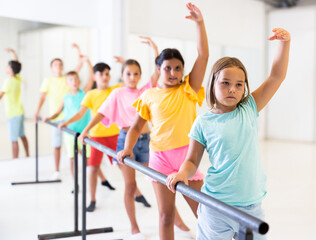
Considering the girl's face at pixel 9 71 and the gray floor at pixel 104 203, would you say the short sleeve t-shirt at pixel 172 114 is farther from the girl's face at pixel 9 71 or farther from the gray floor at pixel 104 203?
the girl's face at pixel 9 71

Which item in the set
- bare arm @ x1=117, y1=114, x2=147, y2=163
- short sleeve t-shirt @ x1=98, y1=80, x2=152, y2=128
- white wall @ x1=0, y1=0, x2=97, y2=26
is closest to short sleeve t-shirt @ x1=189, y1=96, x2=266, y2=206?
bare arm @ x1=117, y1=114, x2=147, y2=163

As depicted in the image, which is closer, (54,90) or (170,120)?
(170,120)

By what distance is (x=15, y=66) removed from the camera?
508 centimetres

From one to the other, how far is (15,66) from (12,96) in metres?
0.36

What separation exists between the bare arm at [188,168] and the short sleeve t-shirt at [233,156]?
0.11 feet

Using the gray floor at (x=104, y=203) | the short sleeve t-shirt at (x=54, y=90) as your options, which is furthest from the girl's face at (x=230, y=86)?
the short sleeve t-shirt at (x=54, y=90)

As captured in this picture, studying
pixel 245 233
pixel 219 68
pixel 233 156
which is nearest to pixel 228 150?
pixel 233 156

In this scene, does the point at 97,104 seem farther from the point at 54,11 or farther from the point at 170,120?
the point at 54,11

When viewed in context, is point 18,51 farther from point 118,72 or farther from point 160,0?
point 160,0

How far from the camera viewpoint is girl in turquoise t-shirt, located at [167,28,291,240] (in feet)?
5.32

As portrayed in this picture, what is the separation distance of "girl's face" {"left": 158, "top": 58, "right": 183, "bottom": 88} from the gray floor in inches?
48.1

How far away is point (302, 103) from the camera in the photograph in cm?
870

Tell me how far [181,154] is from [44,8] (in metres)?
3.64

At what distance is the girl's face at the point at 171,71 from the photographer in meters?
2.38
